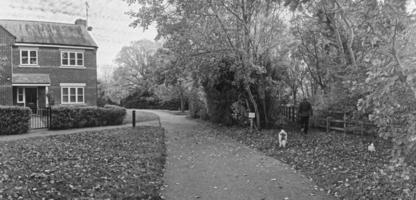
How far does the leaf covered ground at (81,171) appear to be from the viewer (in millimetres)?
6074

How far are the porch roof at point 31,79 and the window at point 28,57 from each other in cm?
107

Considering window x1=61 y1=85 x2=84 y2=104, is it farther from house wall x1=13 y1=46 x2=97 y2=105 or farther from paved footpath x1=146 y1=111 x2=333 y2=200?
paved footpath x1=146 y1=111 x2=333 y2=200

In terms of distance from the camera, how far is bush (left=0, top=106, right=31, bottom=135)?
16.6 m

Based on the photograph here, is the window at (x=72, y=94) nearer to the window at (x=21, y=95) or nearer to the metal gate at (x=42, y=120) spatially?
the window at (x=21, y=95)

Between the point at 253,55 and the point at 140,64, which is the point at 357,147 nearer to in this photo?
the point at 253,55

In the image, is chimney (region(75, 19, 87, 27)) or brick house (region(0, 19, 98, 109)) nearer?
brick house (region(0, 19, 98, 109))

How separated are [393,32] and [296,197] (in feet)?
11.5

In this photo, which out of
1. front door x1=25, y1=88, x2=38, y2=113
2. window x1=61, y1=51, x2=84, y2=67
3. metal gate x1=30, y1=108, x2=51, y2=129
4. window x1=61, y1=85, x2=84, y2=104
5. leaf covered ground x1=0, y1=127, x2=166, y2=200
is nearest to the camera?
leaf covered ground x1=0, y1=127, x2=166, y2=200

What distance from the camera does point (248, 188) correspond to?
695cm

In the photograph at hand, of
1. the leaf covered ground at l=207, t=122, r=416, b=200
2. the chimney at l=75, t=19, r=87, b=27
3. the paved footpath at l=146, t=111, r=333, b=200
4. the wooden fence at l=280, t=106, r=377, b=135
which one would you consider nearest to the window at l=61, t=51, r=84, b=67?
the chimney at l=75, t=19, r=87, b=27

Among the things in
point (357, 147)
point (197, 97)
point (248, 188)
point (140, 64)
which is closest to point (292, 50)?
point (357, 147)

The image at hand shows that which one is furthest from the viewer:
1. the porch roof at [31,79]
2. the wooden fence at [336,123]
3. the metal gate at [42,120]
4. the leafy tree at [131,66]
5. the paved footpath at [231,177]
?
the leafy tree at [131,66]

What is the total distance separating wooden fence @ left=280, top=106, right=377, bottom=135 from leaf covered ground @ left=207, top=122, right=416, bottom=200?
436 mm

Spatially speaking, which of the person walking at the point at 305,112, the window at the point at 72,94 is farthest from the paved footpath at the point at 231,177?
the window at the point at 72,94
